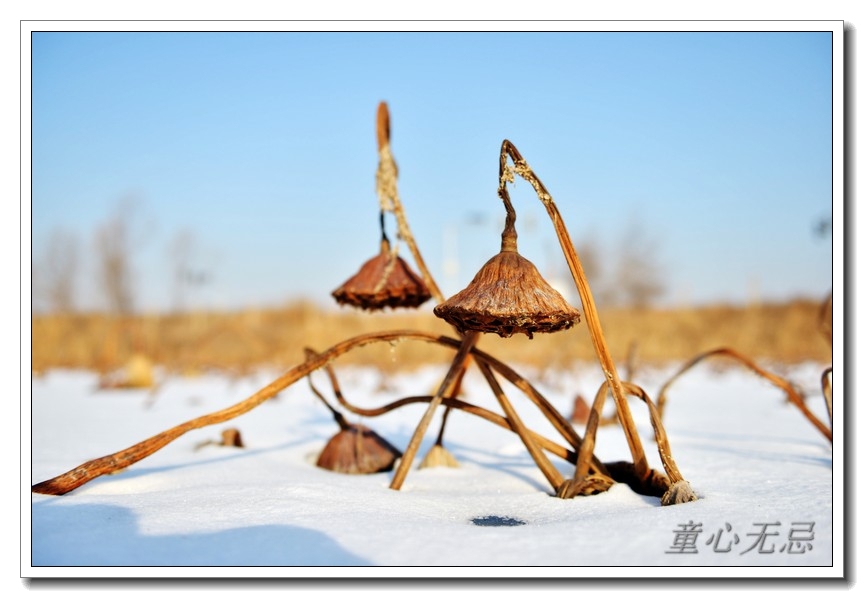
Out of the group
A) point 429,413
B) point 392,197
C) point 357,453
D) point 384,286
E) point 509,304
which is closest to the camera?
point 509,304

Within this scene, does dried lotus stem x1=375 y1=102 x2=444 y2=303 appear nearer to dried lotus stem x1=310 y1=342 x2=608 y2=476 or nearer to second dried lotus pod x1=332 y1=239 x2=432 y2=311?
second dried lotus pod x1=332 y1=239 x2=432 y2=311

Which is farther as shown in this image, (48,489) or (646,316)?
(646,316)

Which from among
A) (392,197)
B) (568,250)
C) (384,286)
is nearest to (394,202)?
(392,197)

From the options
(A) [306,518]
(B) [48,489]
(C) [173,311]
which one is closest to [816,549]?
(A) [306,518]

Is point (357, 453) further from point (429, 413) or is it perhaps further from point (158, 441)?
point (158, 441)

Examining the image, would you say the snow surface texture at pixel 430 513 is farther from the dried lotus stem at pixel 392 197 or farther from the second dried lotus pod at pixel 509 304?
the dried lotus stem at pixel 392 197
